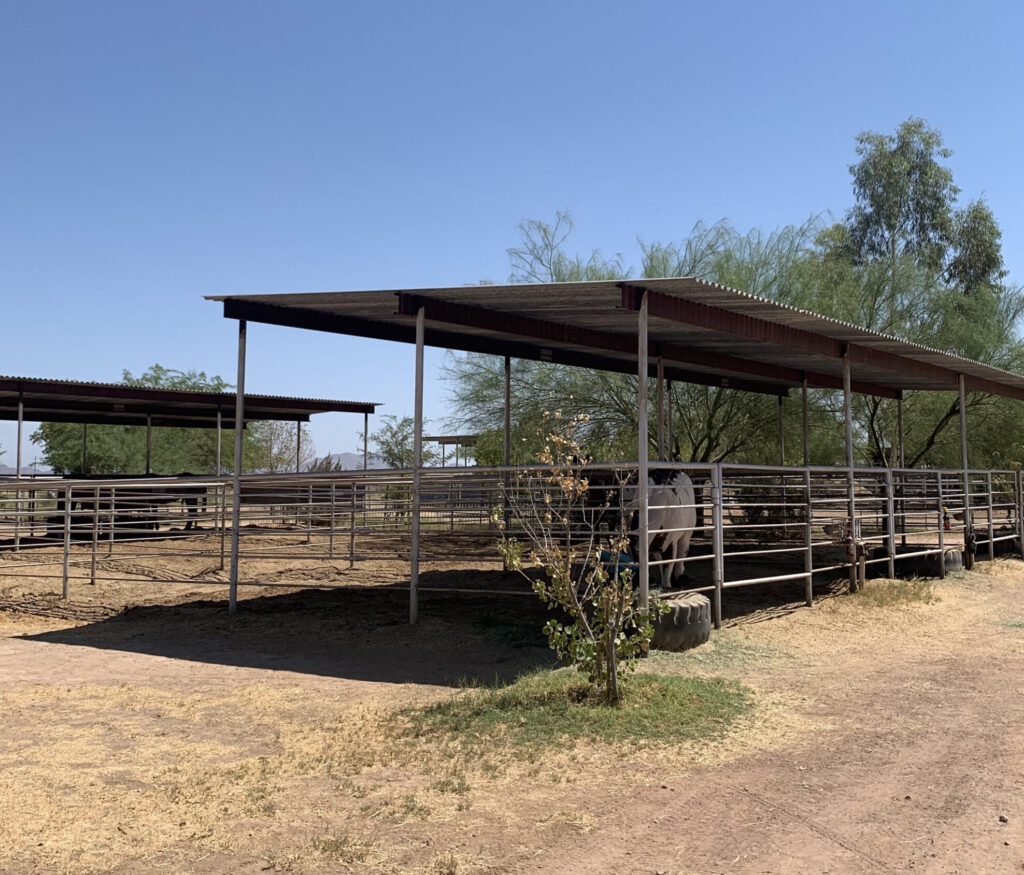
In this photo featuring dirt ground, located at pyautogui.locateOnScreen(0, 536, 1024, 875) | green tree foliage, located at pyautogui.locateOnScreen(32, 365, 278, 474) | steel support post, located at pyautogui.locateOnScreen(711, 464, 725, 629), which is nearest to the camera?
dirt ground, located at pyautogui.locateOnScreen(0, 536, 1024, 875)

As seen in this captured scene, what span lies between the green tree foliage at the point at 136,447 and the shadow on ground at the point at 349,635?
21.4 metres

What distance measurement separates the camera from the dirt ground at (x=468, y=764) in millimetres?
3676

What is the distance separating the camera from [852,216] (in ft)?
104

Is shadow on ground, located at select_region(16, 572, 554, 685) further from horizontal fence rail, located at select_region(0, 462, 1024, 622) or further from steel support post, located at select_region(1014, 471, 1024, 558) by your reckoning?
steel support post, located at select_region(1014, 471, 1024, 558)

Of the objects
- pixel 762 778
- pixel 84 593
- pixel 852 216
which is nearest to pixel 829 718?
pixel 762 778

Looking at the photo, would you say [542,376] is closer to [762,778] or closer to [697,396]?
[697,396]

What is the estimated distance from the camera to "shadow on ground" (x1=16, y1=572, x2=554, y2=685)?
24.2 feet

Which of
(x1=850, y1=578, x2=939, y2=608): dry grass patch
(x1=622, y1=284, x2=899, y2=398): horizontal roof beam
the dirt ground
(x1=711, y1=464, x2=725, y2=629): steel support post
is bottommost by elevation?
the dirt ground

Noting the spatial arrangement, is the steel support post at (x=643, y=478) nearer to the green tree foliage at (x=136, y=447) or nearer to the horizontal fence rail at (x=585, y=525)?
the horizontal fence rail at (x=585, y=525)

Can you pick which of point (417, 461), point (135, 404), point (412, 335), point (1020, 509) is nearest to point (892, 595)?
point (417, 461)

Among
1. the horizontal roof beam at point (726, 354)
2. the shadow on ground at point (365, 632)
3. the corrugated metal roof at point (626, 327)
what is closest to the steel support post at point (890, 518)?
the shadow on ground at point (365, 632)

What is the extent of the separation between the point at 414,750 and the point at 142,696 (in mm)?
2493

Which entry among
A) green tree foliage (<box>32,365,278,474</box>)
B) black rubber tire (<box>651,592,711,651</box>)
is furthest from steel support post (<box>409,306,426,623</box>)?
green tree foliage (<box>32,365,278,474</box>)

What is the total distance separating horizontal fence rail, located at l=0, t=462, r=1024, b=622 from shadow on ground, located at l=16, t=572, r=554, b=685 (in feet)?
1.74
